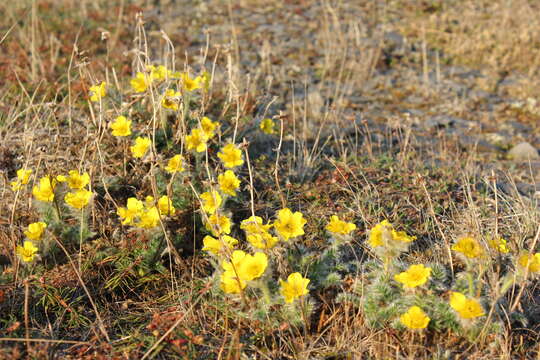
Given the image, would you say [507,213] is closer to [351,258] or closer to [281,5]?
[351,258]

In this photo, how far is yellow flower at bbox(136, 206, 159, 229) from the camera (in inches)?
108

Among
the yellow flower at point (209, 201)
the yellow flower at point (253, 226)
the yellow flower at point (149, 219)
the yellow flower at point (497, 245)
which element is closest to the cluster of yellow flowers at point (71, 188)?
the yellow flower at point (149, 219)

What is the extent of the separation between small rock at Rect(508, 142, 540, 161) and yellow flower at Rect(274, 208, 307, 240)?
2785 mm

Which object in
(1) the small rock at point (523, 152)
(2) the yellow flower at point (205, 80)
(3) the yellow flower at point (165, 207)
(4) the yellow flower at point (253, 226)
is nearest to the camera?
(4) the yellow flower at point (253, 226)

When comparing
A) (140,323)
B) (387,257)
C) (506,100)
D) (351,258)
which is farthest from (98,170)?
(506,100)

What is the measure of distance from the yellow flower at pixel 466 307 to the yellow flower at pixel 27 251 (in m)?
1.98

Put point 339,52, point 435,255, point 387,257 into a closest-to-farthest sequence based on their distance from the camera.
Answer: point 387,257 → point 435,255 → point 339,52

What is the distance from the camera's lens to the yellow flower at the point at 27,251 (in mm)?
2703

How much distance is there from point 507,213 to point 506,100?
248 cm

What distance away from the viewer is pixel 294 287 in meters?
2.39

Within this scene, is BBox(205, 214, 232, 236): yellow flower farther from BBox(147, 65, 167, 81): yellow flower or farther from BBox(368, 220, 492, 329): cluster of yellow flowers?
BBox(147, 65, 167, 81): yellow flower

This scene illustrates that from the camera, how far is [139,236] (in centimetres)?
281

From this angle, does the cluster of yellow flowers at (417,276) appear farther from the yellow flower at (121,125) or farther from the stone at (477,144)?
the stone at (477,144)

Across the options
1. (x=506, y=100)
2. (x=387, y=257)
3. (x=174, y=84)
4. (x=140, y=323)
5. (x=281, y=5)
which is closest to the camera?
(x=387, y=257)
